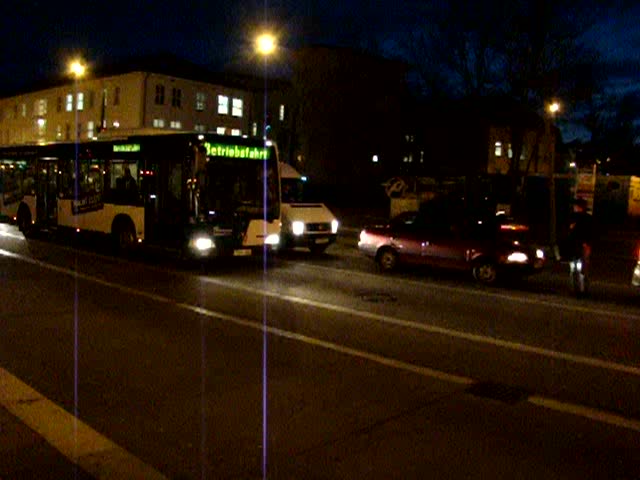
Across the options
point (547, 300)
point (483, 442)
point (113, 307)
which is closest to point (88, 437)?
point (483, 442)

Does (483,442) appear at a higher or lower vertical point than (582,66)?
lower

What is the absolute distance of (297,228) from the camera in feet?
70.8

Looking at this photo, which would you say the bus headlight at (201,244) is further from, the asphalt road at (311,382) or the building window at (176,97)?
the building window at (176,97)

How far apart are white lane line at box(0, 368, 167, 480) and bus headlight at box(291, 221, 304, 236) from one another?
14148 mm

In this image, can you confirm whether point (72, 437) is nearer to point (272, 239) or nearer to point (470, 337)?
point (470, 337)

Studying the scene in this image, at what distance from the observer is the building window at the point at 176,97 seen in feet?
193

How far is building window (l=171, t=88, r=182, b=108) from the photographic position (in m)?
58.8

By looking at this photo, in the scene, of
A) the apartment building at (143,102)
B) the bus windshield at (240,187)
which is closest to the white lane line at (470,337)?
the bus windshield at (240,187)

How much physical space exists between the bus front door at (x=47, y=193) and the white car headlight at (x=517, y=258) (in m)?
14.0

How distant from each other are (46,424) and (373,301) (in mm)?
8013

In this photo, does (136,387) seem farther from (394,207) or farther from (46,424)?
(394,207)

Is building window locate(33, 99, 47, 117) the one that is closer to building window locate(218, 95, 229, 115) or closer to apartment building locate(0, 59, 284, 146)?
apartment building locate(0, 59, 284, 146)

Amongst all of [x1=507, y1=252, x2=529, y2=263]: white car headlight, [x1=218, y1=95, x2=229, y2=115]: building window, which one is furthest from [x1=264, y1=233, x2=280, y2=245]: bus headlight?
[x1=218, y1=95, x2=229, y2=115]: building window

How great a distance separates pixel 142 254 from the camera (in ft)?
67.3
